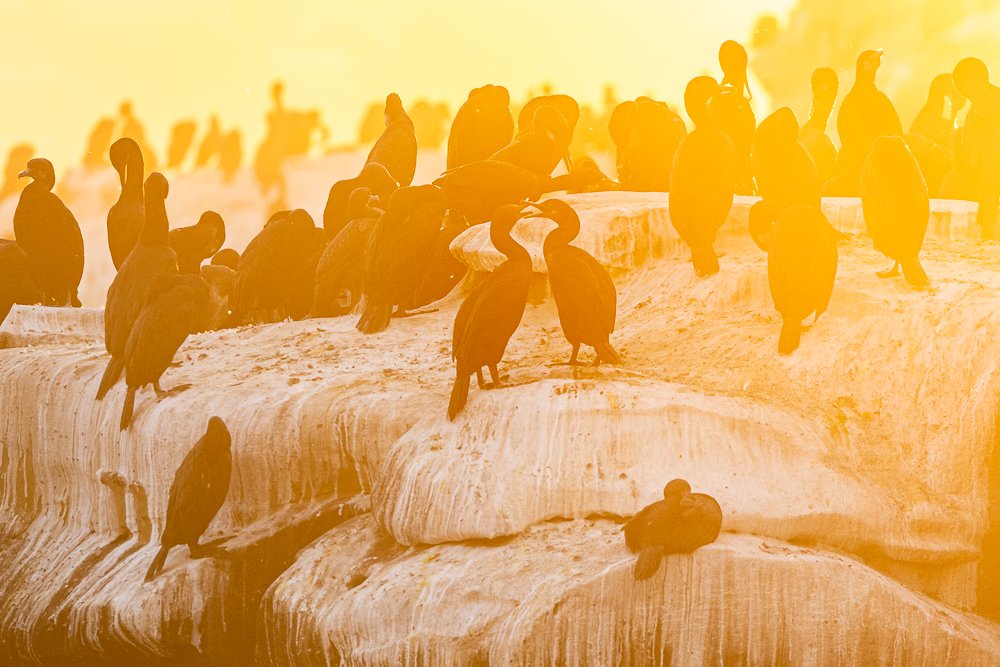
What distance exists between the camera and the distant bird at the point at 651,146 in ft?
39.0

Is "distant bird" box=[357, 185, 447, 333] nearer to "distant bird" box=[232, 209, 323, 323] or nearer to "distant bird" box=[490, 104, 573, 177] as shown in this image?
"distant bird" box=[490, 104, 573, 177]

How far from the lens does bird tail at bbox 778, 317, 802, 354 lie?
820cm

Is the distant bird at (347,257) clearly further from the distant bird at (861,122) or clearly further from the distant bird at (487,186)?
the distant bird at (861,122)

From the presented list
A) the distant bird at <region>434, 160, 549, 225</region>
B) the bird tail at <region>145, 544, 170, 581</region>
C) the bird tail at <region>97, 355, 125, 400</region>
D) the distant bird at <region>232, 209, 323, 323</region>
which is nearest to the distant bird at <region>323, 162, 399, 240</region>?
the distant bird at <region>232, 209, 323, 323</region>

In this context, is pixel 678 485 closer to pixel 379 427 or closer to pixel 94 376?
pixel 379 427

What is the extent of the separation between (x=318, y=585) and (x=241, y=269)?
4589 millimetres

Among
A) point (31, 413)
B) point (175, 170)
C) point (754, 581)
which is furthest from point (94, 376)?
point (175, 170)

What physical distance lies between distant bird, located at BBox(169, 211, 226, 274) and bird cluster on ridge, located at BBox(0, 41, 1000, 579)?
0.06 feet

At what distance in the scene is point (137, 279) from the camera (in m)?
9.70

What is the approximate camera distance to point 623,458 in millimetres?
7266

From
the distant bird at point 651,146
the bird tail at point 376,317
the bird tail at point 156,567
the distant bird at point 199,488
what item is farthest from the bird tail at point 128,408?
the distant bird at point 651,146

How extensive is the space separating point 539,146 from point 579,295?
3.27 m

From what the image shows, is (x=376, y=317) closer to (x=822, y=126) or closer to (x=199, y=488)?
(x=199, y=488)

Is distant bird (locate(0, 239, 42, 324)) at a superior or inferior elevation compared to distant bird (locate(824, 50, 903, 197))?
inferior
